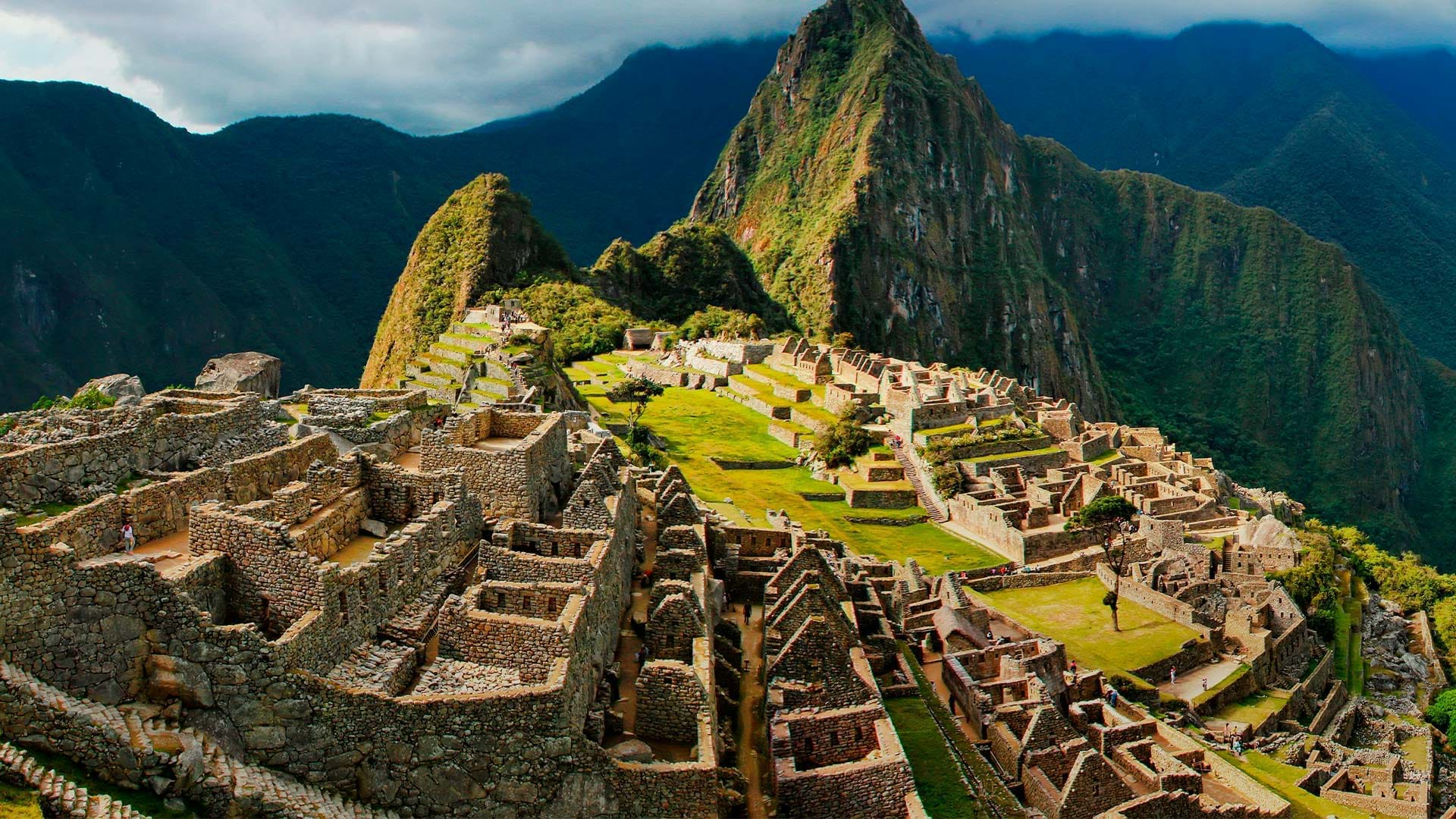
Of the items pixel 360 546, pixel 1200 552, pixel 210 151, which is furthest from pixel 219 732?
pixel 210 151

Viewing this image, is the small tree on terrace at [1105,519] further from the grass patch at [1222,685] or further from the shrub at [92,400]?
the shrub at [92,400]

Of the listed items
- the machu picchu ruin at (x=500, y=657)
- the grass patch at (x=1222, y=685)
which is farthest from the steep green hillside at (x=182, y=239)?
the grass patch at (x=1222, y=685)

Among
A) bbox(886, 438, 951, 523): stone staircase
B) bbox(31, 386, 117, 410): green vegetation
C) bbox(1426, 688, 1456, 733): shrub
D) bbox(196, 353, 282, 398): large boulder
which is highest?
bbox(31, 386, 117, 410): green vegetation

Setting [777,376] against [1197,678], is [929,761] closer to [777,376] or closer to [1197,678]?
[1197,678]

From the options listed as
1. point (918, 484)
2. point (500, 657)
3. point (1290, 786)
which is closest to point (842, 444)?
point (918, 484)

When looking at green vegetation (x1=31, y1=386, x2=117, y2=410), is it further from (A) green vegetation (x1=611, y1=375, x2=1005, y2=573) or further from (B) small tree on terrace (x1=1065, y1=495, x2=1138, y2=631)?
(B) small tree on terrace (x1=1065, y1=495, x2=1138, y2=631)

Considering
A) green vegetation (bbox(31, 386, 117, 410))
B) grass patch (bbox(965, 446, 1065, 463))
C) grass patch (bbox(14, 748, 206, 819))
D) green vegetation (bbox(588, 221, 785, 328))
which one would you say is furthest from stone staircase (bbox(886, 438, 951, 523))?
green vegetation (bbox(588, 221, 785, 328))
